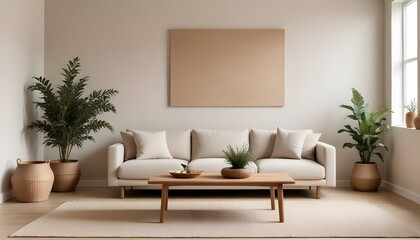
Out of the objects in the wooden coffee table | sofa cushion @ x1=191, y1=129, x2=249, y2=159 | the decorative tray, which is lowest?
the wooden coffee table

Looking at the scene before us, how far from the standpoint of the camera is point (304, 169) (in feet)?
20.1

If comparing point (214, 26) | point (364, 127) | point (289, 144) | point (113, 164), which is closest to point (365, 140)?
point (364, 127)

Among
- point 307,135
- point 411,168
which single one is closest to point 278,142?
point 307,135

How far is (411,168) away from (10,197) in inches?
190

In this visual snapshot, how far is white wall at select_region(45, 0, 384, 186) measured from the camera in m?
7.16

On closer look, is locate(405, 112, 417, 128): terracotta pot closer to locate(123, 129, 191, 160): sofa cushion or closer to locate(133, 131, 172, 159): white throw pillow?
locate(123, 129, 191, 160): sofa cushion

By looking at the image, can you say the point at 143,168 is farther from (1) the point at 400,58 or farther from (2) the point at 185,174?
(1) the point at 400,58

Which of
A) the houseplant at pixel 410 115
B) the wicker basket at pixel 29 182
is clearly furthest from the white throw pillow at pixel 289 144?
the wicker basket at pixel 29 182

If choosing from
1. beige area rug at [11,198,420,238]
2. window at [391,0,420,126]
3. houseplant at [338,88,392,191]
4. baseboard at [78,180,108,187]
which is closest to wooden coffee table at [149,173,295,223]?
beige area rug at [11,198,420,238]

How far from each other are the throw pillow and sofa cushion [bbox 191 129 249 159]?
794 mm

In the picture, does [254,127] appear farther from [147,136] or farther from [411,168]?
[411,168]

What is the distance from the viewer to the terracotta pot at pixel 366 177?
6672 mm

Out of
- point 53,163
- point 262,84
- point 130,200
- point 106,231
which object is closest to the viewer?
point 106,231

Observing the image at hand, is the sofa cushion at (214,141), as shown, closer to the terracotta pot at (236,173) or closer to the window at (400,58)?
the terracotta pot at (236,173)
